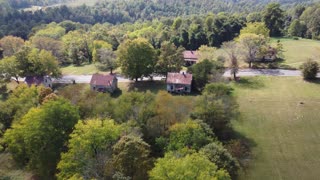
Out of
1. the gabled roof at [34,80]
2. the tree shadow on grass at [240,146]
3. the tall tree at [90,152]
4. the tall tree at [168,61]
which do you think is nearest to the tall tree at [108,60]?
the tall tree at [168,61]

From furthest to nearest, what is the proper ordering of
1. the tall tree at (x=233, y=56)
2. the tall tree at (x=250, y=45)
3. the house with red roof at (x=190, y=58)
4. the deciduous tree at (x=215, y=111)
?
1. the house with red roof at (x=190, y=58)
2. the tall tree at (x=250, y=45)
3. the tall tree at (x=233, y=56)
4. the deciduous tree at (x=215, y=111)

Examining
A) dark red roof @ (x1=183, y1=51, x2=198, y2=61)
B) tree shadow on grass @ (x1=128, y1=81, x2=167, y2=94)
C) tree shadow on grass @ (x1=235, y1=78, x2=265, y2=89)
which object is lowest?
tree shadow on grass @ (x1=128, y1=81, x2=167, y2=94)

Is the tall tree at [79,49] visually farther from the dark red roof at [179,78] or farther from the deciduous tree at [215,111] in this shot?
the deciduous tree at [215,111]

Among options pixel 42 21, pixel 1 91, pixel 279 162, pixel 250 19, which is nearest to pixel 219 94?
pixel 279 162

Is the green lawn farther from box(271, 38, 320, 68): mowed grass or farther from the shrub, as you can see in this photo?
the shrub

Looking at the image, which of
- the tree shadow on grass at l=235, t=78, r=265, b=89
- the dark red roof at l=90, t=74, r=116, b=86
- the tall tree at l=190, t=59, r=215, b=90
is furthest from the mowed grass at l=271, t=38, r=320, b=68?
the dark red roof at l=90, t=74, r=116, b=86

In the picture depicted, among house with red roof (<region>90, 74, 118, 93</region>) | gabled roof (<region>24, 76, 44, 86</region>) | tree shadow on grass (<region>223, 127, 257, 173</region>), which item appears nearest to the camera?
tree shadow on grass (<region>223, 127, 257, 173</region>)
